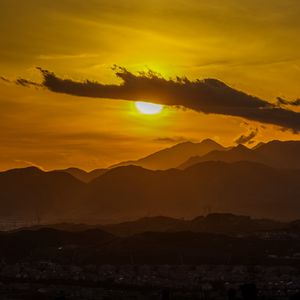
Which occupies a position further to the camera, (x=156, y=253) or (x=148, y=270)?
(x=156, y=253)

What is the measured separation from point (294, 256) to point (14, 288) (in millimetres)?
66227

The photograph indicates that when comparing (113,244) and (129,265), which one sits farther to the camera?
(113,244)

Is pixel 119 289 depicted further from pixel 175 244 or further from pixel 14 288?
pixel 175 244

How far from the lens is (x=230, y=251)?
187 metres

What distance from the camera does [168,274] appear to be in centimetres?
16150

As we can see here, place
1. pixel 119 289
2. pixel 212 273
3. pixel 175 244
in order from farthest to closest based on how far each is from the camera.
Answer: pixel 175 244 → pixel 212 273 → pixel 119 289

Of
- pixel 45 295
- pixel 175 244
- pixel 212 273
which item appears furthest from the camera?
pixel 175 244

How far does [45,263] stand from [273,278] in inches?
1928

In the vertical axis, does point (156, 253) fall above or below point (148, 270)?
above

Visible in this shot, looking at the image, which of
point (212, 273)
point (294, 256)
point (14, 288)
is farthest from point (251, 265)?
point (14, 288)

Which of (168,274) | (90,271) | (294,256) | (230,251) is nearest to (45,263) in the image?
(90,271)

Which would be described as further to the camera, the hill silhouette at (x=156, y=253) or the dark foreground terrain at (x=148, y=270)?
the hill silhouette at (x=156, y=253)

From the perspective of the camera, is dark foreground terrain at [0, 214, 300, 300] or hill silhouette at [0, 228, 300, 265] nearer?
dark foreground terrain at [0, 214, 300, 300]

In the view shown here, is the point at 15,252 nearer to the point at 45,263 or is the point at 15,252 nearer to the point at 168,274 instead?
the point at 45,263
